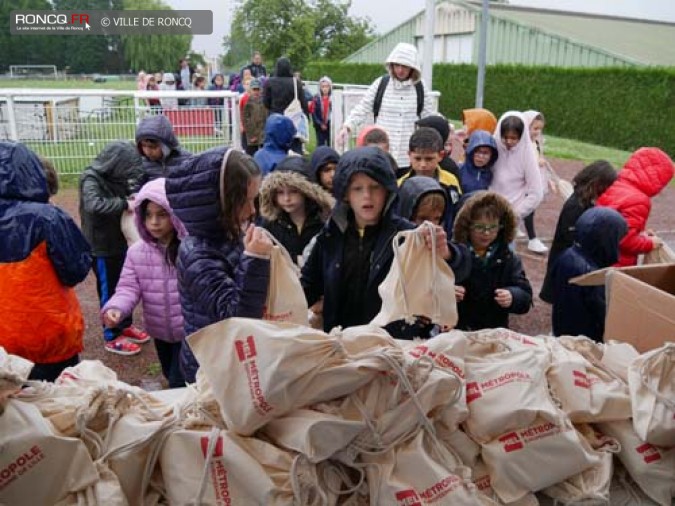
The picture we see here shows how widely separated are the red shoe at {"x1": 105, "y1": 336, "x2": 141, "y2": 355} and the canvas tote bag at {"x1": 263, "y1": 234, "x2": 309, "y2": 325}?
279 cm

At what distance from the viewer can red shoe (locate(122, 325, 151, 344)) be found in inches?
183

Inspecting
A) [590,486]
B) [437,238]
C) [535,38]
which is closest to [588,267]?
[437,238]

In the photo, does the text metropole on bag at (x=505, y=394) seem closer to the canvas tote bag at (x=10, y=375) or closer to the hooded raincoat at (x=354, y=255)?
the hooded raincoat at (x=354, y=255)

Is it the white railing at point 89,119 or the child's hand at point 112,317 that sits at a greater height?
the white railing at point 89,119

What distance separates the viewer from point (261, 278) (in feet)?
6.41

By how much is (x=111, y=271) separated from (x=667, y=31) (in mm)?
42966

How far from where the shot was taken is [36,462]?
1330 millimetres

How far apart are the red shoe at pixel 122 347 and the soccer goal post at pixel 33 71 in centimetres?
7628

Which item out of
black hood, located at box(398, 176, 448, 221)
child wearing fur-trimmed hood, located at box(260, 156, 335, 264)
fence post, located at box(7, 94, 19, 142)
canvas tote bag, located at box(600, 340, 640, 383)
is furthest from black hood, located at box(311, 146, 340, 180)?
fence post, located at box(7, 94, 19, 142)

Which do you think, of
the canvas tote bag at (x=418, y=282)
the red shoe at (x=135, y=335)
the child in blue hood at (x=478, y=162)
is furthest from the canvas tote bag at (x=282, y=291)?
the child in blue hood at (x=478, y=162)

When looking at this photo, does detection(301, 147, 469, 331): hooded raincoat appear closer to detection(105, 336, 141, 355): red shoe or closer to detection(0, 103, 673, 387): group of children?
detection(0, 103, 673, 387): group of children

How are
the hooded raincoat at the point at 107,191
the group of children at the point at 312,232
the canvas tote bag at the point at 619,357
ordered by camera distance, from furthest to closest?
1. the hooded raincoat at the point at 107,191
2. the group of children at the point at 312,232
3. the canvas tote bag at the point at 619,357

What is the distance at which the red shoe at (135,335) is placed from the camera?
464 cm

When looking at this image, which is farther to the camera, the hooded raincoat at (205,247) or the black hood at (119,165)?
the black hood at (119,165)
